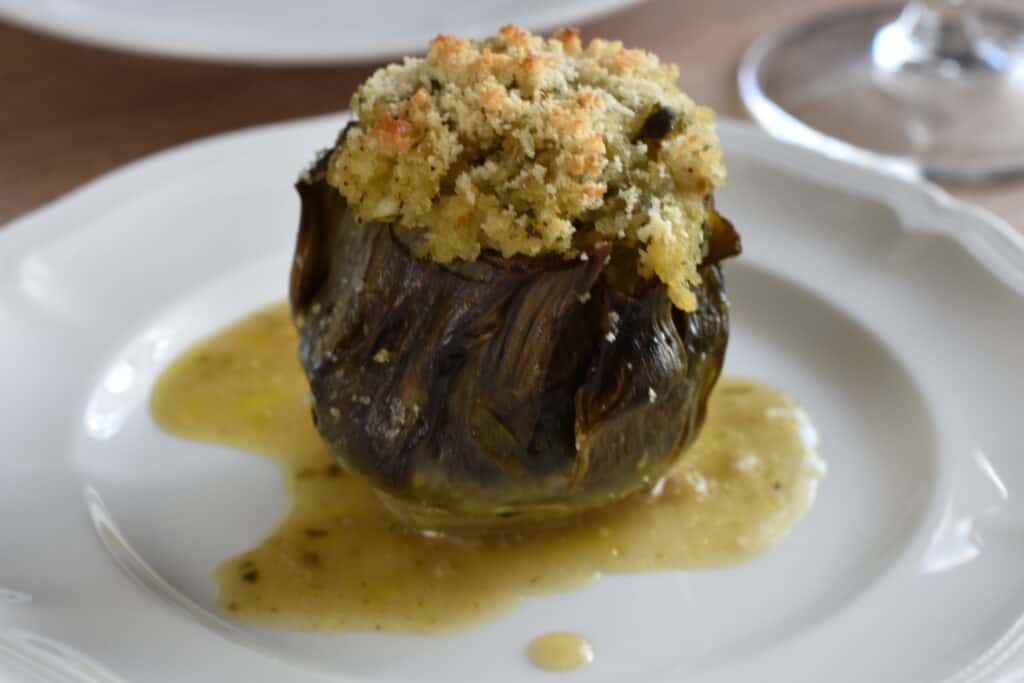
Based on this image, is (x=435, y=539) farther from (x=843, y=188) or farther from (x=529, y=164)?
(x=843, y=188)

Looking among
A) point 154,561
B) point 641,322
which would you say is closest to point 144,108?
point 154,561

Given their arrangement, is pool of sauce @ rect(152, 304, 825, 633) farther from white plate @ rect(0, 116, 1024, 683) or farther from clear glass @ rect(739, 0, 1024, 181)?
clear glass @ rect(739, 0, 1024, 181)

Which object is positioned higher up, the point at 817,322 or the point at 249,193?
the point at 249,193

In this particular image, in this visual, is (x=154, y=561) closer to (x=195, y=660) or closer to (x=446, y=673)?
(x=195, y=660)

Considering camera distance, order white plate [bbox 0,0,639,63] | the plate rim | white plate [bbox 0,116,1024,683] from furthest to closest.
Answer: white plate [bbox 0,0,639,63] → the plate rim → white plate [bbox 0,116,1024,683]

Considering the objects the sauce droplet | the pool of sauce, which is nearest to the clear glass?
the pool of sauce

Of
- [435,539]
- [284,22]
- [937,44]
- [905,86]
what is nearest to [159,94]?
[284,22]
